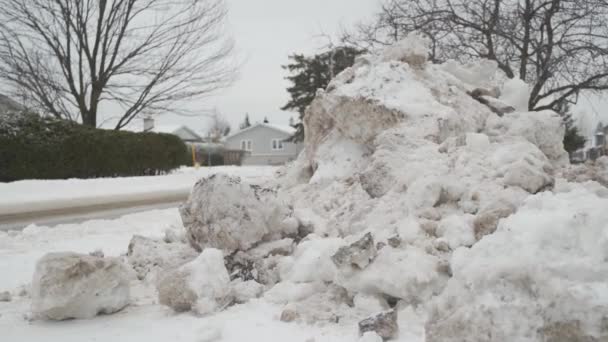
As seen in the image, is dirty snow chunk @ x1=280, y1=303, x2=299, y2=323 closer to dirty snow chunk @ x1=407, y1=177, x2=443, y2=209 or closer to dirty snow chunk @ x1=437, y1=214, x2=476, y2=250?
dirty snow chunk @ x1=437, y1=214, x2=476, y2=250

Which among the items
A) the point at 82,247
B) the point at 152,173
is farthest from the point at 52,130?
the point at 82,247

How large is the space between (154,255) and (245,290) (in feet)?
4.01

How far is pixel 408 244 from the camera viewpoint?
2.92 meters

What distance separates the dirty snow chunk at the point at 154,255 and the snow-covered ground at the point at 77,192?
559cm

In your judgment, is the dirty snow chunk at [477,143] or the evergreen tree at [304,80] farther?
A: the evergreen tree at [304,80]

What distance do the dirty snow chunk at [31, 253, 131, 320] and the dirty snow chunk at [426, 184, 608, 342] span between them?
197cm

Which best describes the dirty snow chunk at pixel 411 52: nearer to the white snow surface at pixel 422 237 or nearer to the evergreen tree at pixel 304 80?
the white snow surface at pixel 422 237

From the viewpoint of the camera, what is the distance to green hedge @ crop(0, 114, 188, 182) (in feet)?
38.5

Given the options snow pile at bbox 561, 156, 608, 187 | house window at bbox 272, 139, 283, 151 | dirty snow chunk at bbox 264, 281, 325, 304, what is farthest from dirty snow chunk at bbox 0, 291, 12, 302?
house window at bbox 272, 139, 283, 151

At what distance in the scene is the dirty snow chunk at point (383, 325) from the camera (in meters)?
2.25

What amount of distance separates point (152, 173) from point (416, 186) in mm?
13996

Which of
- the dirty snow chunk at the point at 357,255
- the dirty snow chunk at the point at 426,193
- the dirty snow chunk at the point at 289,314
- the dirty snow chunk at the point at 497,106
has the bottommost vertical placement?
the dirty snow chunk at the point at 289,314

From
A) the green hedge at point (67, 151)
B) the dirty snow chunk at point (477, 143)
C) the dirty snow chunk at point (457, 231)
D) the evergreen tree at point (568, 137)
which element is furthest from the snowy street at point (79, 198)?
the evergreen tree at point (568, 137)

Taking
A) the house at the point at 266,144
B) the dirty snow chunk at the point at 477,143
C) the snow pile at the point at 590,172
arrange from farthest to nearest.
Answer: the house at the point at 266,144 → the dirty snow chunk at the point at 477,143 → the snow pile at the point at 590,172
